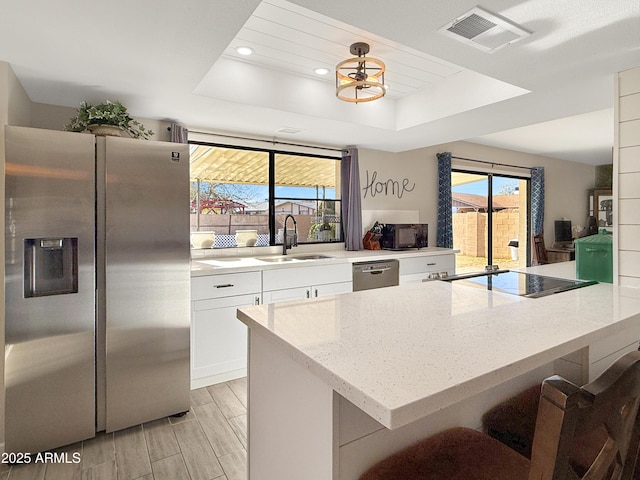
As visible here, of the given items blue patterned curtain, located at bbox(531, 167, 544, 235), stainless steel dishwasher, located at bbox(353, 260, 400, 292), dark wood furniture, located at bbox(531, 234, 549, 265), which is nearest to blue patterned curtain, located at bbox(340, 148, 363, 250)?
stainless steel dishwasher, located at bbox(353, 260, 400, 292)

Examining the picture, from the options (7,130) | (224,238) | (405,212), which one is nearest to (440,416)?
(7,130)

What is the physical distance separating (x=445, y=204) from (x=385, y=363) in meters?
4.45

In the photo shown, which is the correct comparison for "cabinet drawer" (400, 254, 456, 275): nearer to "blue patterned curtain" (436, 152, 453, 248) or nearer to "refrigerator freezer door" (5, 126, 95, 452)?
"blue patterned curtain" (436, 152, 453, 248)

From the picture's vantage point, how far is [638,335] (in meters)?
1.61

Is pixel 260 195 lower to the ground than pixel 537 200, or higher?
lower

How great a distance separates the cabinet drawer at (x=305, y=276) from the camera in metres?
3.10

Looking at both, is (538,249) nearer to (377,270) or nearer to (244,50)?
(377,270)

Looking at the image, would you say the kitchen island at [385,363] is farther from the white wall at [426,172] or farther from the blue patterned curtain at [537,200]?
the blue patterned curtain at [537,200]

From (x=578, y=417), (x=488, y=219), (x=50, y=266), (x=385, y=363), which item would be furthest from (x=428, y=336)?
(x=488, y=219)

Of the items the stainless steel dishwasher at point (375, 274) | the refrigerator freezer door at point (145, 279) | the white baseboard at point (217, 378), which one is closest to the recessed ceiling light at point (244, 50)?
the refrigerator freezer door at point (145, 279)

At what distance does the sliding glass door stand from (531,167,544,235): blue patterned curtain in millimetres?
106

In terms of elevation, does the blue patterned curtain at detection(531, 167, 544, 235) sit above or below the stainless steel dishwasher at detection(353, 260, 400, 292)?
above

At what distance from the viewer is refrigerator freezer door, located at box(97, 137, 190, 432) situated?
85.7 inches

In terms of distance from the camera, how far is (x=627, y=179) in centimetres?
210
